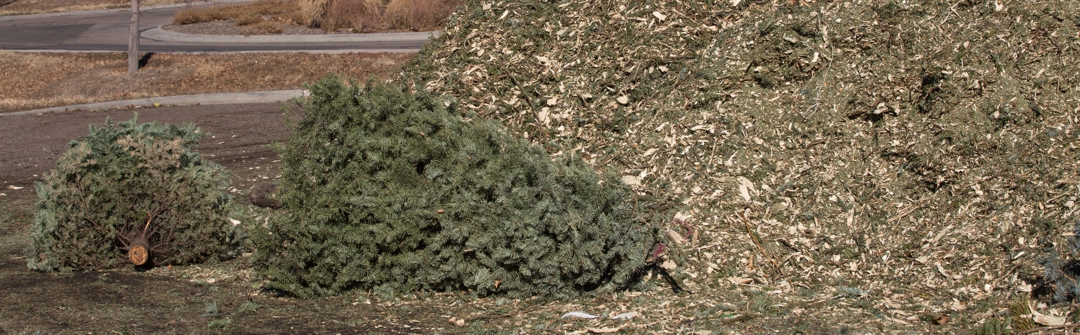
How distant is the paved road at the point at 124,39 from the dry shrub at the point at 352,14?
1.20 metres

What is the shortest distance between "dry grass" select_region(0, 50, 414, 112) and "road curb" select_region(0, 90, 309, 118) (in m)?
0.72

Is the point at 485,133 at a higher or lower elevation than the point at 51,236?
higher

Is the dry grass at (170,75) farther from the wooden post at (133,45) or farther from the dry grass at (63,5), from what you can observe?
the dry grass at (63,5)

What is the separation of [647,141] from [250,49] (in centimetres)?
1745

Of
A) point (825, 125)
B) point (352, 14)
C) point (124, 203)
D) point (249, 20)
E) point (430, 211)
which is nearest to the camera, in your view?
point (430, 211)

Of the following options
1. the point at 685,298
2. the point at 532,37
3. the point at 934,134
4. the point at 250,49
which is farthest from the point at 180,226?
the point at 250,49

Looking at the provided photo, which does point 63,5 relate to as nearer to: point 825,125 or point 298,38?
point 298,38

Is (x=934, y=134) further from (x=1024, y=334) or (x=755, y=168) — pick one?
(x=1024, y=334)

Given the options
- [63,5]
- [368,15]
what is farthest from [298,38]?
[63,5]

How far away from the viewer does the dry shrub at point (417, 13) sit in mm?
23266

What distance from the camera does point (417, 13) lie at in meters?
23.6

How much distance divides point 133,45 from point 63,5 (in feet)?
76.4

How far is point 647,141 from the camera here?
18.0 ft

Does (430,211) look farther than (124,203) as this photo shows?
No
